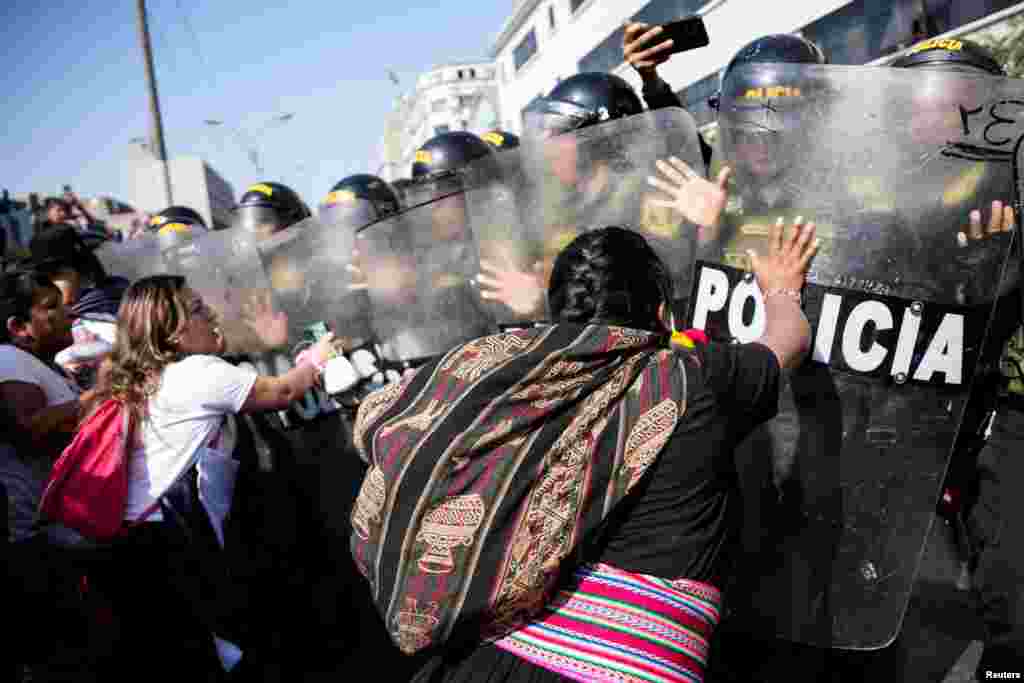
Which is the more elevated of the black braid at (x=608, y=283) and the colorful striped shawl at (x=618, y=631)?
the black braid at (x=608, y=283)

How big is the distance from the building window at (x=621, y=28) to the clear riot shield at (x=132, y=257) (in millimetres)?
17532

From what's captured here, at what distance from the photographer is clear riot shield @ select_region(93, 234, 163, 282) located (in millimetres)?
3846

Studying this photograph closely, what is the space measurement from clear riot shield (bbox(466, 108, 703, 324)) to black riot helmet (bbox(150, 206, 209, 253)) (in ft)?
6.12

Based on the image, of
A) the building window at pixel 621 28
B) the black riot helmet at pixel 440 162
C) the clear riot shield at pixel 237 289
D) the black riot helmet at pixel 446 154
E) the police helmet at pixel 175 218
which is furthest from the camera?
the building window at pixel 621 28

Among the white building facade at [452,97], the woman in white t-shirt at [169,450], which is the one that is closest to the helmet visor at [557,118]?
the woman in white t-shirt at [169,450]

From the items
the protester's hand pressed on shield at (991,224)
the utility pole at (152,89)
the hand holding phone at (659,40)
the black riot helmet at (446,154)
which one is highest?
the utility pole at (152,89)

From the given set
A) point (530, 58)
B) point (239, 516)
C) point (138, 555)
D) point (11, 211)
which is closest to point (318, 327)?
point (239, 516)

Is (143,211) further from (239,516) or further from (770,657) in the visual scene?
(770,657)

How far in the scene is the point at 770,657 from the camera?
93.5 inches

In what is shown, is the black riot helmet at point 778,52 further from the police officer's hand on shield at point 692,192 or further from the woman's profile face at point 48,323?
the woman's profile face at point 48,323

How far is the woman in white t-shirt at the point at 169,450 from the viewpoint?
2.38m

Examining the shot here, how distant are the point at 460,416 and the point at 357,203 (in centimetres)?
215

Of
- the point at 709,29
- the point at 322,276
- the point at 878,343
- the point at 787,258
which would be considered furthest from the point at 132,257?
the point at 709,29

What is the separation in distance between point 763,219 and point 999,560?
1130 millimetres
